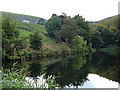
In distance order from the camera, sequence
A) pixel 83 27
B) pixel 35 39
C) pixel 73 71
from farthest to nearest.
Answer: pixel 83 27 → pixel 35 39 → pixel 73 71

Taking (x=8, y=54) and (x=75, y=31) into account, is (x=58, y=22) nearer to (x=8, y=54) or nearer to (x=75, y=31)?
(x=75, y=31)

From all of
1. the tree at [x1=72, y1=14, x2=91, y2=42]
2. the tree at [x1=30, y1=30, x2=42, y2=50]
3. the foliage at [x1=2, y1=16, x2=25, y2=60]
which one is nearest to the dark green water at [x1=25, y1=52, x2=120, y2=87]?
the foliage at [x1=2, y1=16, x2=25, y2=60]

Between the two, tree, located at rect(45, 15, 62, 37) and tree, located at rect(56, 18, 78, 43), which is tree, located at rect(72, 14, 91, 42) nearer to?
tree, located at rect(45, 15, 62, 37)

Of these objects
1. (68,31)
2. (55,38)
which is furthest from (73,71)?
(55,38)

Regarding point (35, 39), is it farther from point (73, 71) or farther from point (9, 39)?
point (73, 71)

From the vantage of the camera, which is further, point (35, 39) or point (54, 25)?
point (54, 25)

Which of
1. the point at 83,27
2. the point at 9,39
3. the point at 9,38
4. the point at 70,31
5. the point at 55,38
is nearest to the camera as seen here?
the point at 9,39

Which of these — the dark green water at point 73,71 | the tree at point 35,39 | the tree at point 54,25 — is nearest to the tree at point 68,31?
the tree at point 54,25

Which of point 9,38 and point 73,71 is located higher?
point 9,38

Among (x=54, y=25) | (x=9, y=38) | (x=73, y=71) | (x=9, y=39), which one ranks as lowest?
(x=73, y=71)

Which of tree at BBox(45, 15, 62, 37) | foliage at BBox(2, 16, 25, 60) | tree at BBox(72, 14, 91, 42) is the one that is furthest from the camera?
tree at BBox(72, 14, 91, 42)

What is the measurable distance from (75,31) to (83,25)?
9.25 meters

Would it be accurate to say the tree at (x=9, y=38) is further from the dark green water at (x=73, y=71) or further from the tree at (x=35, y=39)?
the tree at (x=35, y=39)

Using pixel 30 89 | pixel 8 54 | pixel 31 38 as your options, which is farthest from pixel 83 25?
pixel 30 89
